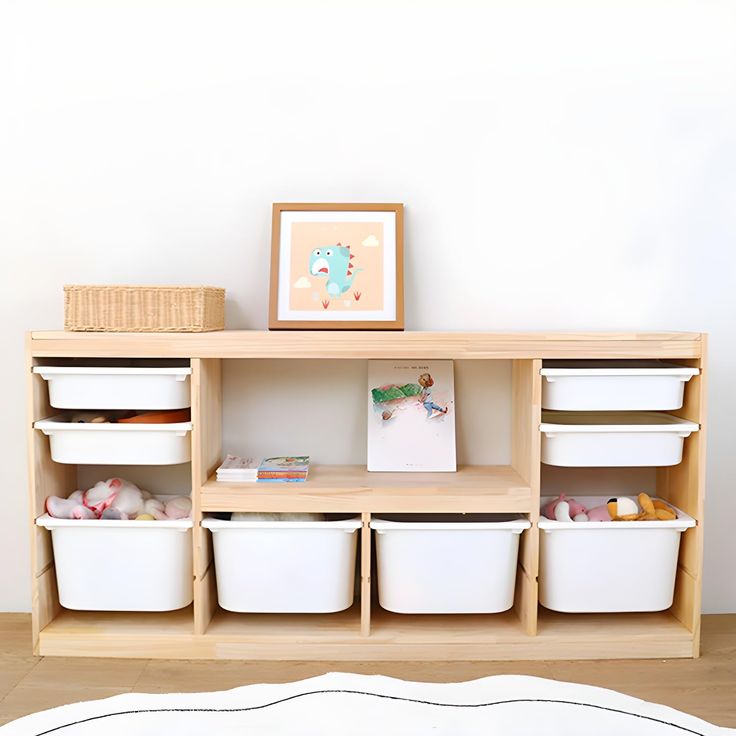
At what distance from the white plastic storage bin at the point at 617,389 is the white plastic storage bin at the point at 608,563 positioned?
1.03 ft

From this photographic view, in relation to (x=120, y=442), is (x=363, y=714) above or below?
below

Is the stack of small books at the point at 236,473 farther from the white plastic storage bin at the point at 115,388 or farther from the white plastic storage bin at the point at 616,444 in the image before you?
the white plastic storage bin at the point at 616,444

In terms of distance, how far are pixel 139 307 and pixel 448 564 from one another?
3.49ft

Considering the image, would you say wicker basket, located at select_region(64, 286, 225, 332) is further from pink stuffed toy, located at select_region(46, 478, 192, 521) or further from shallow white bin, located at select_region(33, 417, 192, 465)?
pink stuffed toy, located at select_region(46, 478, 192, 521)

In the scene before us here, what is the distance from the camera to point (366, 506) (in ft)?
7.51

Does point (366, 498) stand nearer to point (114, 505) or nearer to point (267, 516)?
point (267, 516)

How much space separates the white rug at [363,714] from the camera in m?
1.55

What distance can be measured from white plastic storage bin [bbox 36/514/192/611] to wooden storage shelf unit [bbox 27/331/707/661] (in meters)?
0.05

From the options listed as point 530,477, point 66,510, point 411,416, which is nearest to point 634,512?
point 530,477

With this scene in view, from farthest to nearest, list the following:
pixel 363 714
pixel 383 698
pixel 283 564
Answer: pixel 283 564 < pixel 383 698 < pixel 363 714

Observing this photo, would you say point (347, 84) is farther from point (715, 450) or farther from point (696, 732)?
point (696, 732)

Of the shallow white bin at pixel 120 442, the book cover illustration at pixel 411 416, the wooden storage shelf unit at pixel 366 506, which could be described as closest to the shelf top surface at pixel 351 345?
the wooden storage shelf unit at pixel 366 506

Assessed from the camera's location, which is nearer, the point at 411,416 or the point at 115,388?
the point at 115,388

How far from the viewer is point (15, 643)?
7.89 feet
